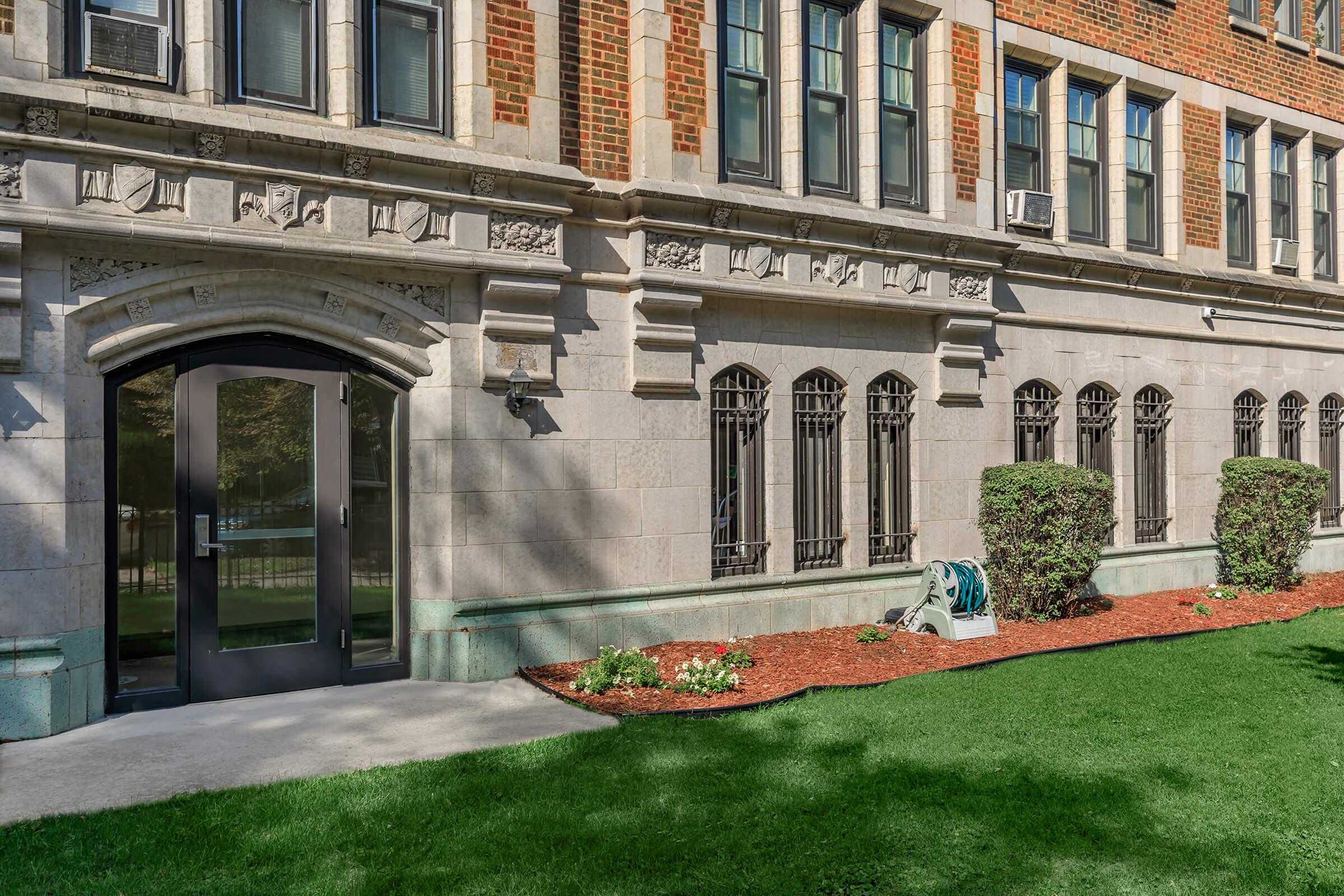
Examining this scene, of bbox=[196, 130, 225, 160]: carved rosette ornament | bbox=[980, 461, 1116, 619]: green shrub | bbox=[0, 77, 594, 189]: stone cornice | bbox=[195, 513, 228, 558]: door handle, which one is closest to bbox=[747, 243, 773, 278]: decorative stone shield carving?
bbox=[0, 77, 594, 189]: stone cornice

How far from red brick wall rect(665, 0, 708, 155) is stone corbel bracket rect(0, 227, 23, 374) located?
5050mm

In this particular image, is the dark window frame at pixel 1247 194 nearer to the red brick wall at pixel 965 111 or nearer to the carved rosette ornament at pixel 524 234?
the red brick wall at pixel 965 111

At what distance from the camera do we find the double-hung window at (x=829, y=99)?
987 cm

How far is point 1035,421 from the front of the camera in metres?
11.5

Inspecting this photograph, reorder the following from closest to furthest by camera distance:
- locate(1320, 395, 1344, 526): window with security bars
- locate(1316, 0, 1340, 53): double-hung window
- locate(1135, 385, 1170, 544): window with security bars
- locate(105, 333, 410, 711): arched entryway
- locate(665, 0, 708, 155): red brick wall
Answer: locate(105, 333, 410, 711): arched entryway < locate(665, 0, 708, 155): red brick wall < locate(1135, 385, 1170, 544): window with security bars < locate(1320, 395, 1344, 526): window with security bars < locate(1316, 0, 1340, 53): double-hung window

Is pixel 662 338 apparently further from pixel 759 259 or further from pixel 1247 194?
pixel 1247 194

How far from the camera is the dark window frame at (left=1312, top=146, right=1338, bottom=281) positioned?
50.2ft

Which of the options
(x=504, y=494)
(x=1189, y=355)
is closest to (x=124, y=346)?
(x=504, y=494)

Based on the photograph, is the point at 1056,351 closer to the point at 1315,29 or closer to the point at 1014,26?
the point at 1014,26

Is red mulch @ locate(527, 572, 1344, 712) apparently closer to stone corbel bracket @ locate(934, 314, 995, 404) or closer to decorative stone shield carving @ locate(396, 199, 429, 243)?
stone corbel bracket @ locate(934, 314, 995, 404)

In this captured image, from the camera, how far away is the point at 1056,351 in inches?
457

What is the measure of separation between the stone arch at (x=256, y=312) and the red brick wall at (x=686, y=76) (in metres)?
2.67

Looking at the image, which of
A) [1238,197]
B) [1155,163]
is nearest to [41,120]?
[1155,163]

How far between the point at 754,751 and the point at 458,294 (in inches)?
166
